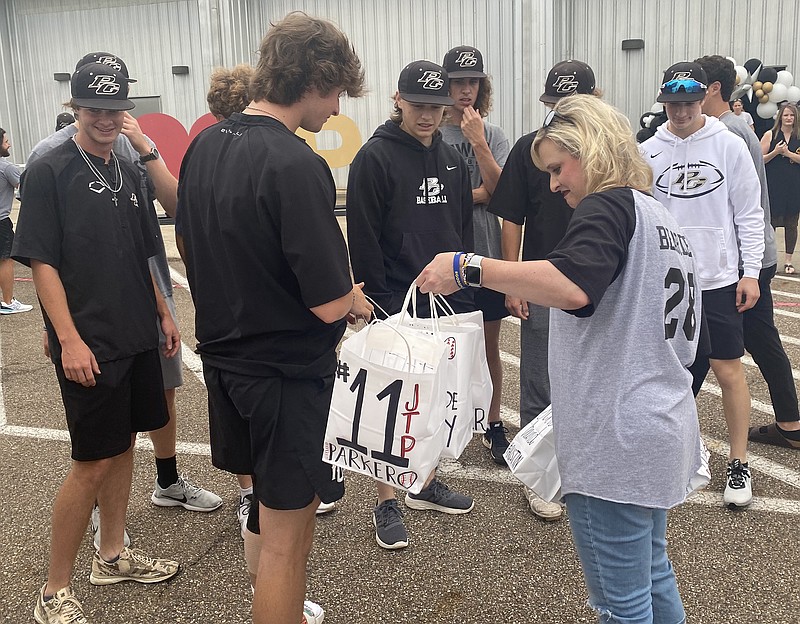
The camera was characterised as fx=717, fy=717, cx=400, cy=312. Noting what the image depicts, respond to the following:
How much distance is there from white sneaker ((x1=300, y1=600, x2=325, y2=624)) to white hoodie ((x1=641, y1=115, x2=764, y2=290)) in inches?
90.2

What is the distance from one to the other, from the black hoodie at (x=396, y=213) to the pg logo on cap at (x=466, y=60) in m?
0.77

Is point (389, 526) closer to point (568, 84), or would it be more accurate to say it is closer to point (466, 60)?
point (568, 84)

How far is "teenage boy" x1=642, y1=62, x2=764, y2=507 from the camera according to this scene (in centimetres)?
345

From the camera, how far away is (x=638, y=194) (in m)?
Answer: 1.88

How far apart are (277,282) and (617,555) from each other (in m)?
1.19

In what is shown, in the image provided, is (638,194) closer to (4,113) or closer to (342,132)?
(342,132)

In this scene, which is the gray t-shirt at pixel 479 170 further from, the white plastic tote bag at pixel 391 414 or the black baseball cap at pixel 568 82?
the white plastic tote bag at pixel 391 414

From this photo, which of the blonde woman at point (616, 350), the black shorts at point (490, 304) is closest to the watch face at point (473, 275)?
the blonde woman at point (616, 350)

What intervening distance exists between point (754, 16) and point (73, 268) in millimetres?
14693

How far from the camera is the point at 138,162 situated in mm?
3293

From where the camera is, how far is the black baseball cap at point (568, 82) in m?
3.66

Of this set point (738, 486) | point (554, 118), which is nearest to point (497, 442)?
point (738, 486)

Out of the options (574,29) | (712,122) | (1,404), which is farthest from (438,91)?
(574,29)

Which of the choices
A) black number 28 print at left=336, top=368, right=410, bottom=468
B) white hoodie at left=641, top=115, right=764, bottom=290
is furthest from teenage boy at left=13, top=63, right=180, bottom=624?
white hoodie at left=641, top=115, right=764, bottom=290
